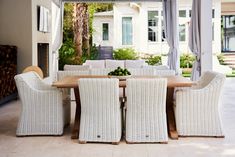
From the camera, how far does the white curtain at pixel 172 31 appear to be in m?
11.8

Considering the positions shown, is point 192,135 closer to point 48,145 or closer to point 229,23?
point 48,145

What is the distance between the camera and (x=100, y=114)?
534 centimetres

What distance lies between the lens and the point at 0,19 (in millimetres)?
9516

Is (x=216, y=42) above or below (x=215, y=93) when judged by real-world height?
above

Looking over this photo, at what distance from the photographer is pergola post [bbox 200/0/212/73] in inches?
309

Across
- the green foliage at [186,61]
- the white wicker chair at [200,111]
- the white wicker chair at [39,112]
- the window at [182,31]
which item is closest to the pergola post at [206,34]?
the white wicker chair at [200,111]

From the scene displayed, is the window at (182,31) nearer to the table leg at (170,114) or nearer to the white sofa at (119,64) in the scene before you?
the white sofa at (119,64)

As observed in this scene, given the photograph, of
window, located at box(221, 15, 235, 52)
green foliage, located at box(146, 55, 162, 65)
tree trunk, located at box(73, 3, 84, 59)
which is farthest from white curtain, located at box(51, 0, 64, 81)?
window, located at box(221, 15, 235, 52)

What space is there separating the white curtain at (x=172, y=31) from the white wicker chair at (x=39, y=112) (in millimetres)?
6407

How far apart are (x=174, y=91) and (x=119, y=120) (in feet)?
3.62

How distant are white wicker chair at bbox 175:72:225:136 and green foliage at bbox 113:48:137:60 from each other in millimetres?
12357

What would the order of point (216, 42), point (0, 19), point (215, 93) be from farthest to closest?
point (216, 42) < point (0, 19) < point (215, 93)

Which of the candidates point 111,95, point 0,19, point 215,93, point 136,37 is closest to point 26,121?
point 111,95

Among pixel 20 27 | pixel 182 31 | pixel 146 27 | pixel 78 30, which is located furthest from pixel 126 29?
pixel 20 27
